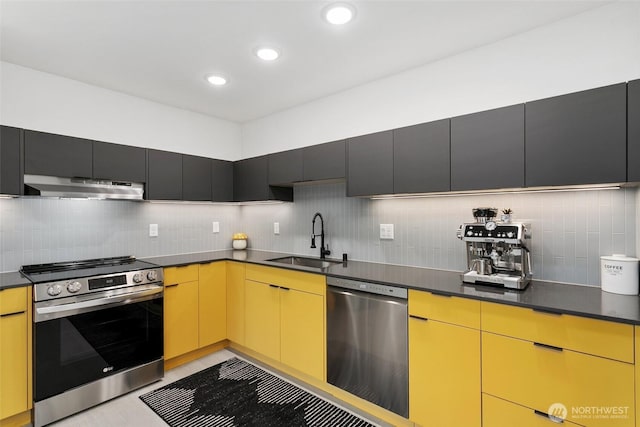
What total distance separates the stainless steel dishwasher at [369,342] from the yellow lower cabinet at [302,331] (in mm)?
89

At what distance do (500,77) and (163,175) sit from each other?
2.96 m

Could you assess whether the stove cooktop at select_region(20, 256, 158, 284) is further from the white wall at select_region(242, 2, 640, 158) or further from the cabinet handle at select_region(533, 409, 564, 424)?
the cabinet handle at select_region(533, 409, 564, 424)

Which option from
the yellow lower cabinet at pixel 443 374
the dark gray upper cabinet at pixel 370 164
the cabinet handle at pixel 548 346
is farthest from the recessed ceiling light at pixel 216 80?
the cabinet handle at pixel 548 346

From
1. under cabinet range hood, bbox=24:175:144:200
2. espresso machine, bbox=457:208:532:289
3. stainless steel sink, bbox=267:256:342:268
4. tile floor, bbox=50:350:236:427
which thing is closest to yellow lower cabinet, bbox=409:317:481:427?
espresso machine, bbox=457:208:532:289

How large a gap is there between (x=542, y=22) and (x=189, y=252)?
11.9 ft

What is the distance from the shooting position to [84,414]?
88.5 inches

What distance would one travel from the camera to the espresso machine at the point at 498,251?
1.85 meters

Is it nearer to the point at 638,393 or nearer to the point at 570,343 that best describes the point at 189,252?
the point at 570,343

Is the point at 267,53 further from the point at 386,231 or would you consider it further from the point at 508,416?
the point at 508,416

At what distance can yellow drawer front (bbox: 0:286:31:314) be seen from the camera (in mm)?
1984

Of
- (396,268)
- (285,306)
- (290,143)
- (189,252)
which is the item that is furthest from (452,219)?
(189,252)

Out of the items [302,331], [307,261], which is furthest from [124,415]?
[307,261]

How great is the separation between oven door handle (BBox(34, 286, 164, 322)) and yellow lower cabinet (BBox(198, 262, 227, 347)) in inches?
17.3

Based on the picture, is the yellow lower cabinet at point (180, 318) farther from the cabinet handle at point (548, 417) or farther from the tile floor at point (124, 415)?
the cabinet handle at point (548, 417)
